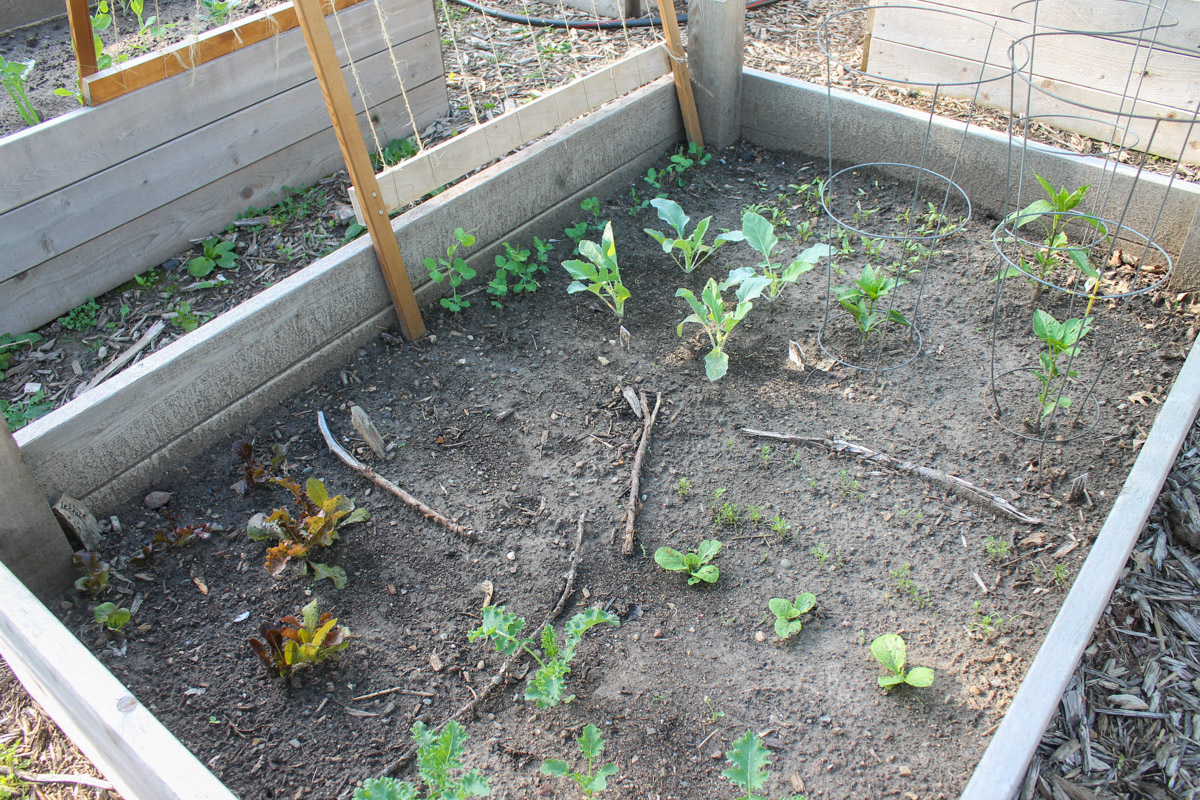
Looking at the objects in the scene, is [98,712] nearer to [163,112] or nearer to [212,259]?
[212,259]

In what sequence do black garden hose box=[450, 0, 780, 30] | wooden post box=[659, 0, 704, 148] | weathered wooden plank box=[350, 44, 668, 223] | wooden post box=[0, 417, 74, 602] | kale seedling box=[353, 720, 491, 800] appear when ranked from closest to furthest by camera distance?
1. kale seedling box=[353, 720, 491, 800]
2. wooden post box=[0, 417, 74, 602]
3. weathered wooden plank box=[350, 44, 668, 223]
4. wooden post box=[659, 0, 704, 148]
5. black garden hose box=[450, 0, 780, 30]

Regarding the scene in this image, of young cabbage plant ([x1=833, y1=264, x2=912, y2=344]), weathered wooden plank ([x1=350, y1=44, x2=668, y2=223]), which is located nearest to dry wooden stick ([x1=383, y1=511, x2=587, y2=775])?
young cabbage plant ([x1=833, y1=264, x2=912, y2=344])

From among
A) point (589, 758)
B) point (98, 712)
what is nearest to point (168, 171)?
point (98, 712)

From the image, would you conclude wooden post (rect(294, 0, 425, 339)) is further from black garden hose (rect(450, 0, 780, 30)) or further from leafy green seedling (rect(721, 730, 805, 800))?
black garden hose (rect(450, 0, 780, 30))

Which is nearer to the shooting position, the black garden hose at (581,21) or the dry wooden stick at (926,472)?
the dry wooden stick at (926,472)

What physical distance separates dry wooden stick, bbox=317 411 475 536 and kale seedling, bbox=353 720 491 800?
79cm

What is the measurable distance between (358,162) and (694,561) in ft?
5.47

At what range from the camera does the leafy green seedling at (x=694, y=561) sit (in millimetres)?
2176

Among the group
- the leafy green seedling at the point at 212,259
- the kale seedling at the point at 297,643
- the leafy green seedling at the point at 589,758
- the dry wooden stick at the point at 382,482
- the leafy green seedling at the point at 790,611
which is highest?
the leafy green seedling at the point at 212,259

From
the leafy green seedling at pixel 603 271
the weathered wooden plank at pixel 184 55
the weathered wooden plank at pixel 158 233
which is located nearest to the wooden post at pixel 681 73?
the leafy green seedling at pixel 603 271

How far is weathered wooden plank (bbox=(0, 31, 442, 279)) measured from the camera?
2975 millimetres

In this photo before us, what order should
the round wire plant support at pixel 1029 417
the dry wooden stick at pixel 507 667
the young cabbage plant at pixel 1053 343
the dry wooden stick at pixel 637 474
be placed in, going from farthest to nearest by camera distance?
the round wire plant support at pixel 1029 417 → the young cabbage plant at pixel 1053 343 → the dry wooden stick at pixel 637 474 → the dry wooden stick at pixel 507 667

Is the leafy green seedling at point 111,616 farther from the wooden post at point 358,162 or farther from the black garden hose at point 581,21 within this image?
the black garden hose at point 581,21

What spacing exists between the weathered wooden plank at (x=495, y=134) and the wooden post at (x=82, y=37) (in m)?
1.24
